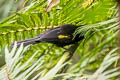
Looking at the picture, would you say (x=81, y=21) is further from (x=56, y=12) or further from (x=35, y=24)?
(x=35, y=24)

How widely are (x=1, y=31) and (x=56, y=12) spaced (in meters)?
0.34

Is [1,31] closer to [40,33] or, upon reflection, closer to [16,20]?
[16,20]

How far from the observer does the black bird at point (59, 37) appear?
1.69m

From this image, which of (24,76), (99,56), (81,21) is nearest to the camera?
(24,76)

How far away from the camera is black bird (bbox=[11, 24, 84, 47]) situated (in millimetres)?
1688

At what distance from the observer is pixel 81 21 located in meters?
1.49

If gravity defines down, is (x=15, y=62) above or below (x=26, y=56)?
below

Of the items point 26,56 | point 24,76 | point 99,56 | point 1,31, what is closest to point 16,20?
point 1,31

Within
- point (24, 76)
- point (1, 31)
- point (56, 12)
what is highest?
point (56, 12)

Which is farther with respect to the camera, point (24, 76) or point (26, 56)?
point (26, 56)

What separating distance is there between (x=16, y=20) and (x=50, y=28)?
20cm

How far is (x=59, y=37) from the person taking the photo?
6.31ft

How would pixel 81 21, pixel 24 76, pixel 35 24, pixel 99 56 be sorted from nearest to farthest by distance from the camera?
pixel 24 76, pixel 81 21, pixel 35 24, pixel 99 56

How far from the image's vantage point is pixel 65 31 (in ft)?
6.12
